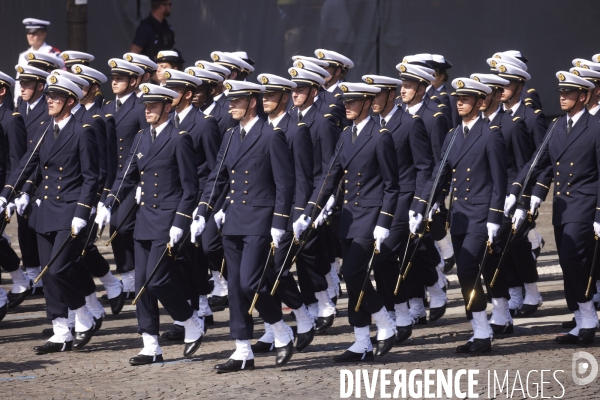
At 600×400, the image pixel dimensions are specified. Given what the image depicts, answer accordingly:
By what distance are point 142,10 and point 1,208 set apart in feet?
30.5

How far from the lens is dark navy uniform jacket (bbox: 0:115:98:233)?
33.7 feet

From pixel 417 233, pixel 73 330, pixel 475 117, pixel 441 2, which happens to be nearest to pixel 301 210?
pixel 417 233

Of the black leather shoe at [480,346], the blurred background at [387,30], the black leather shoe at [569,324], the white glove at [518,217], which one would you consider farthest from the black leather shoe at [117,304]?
the blurred background at [387,30]

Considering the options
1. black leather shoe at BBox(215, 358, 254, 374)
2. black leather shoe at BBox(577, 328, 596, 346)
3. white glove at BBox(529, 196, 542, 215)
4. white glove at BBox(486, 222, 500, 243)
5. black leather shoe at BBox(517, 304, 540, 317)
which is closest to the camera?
black leather shoe at BBox(215, 358, 254, 374)

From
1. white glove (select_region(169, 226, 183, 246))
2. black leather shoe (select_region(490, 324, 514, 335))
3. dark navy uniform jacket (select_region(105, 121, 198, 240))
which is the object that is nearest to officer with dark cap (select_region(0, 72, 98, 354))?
dark navy uniform jacket (select_region(105, 121, 198, 240))

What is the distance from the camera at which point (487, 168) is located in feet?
33.2

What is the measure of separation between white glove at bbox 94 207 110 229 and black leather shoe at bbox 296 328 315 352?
175 centimetres

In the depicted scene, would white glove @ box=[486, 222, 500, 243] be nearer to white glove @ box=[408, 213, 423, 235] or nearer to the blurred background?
white glove @ box=[408, 213, 423, 235]

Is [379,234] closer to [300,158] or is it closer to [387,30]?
[300,158]

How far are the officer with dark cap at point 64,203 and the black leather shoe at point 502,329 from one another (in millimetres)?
3280

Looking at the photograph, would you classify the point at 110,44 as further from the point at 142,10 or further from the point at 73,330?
the point at 73,330

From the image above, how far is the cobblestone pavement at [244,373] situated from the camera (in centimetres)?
880

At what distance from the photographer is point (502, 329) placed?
10.7 metres

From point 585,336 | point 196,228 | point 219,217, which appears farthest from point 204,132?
point 585,336
